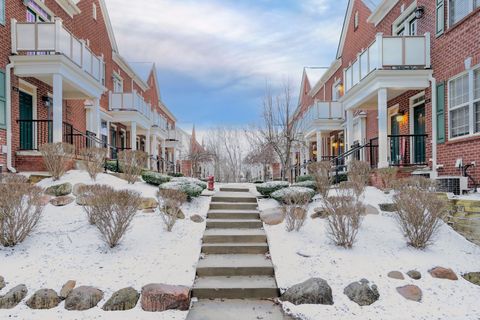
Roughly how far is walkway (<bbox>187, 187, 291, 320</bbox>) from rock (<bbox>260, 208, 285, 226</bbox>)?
14cm

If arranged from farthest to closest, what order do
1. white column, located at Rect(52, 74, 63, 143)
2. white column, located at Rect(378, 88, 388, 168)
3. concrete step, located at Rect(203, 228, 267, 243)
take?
white column, located at Rect(378, 88, 388, 168) < white column, located at Rect(52, 74, 63, 143) < concrete step, located at Rect(203, 228, 267, 243)

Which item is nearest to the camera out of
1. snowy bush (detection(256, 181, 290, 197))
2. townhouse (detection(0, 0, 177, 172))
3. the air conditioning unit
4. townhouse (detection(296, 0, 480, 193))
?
the air conditioning unit

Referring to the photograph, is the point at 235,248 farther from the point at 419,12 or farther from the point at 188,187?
the point at 419,12

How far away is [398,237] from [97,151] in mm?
7445

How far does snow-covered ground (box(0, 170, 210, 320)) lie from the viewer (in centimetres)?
456

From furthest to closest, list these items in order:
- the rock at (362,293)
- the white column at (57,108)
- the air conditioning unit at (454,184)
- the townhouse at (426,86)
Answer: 1. the white column at (57,108)
2. the townhouse at (426,86)
3. the air conditioning unit at (454,184)
4. the rock at (362,293)

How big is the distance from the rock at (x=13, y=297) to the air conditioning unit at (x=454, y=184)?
26.4 ft

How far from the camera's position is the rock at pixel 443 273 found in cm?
Result: 504

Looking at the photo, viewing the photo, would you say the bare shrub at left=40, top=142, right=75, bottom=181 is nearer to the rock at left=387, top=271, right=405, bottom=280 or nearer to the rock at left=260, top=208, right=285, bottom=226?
the rock at left=260, top=208, right=285, bottom=226

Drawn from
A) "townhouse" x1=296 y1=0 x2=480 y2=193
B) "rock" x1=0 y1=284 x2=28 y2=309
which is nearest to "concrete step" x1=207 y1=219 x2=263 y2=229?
"rock" x1=0 y1=284 x2=28 y2=309

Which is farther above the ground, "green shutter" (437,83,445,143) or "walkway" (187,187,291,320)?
"green shutter" (437,83,445,143)

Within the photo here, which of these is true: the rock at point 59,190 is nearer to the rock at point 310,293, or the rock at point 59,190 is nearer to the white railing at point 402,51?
the rock at point 310,293

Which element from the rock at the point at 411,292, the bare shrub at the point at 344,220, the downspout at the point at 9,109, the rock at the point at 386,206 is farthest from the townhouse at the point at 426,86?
the downspout at the point at 9,109

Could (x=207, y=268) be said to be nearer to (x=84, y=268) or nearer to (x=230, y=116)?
(x=84, y=268)
